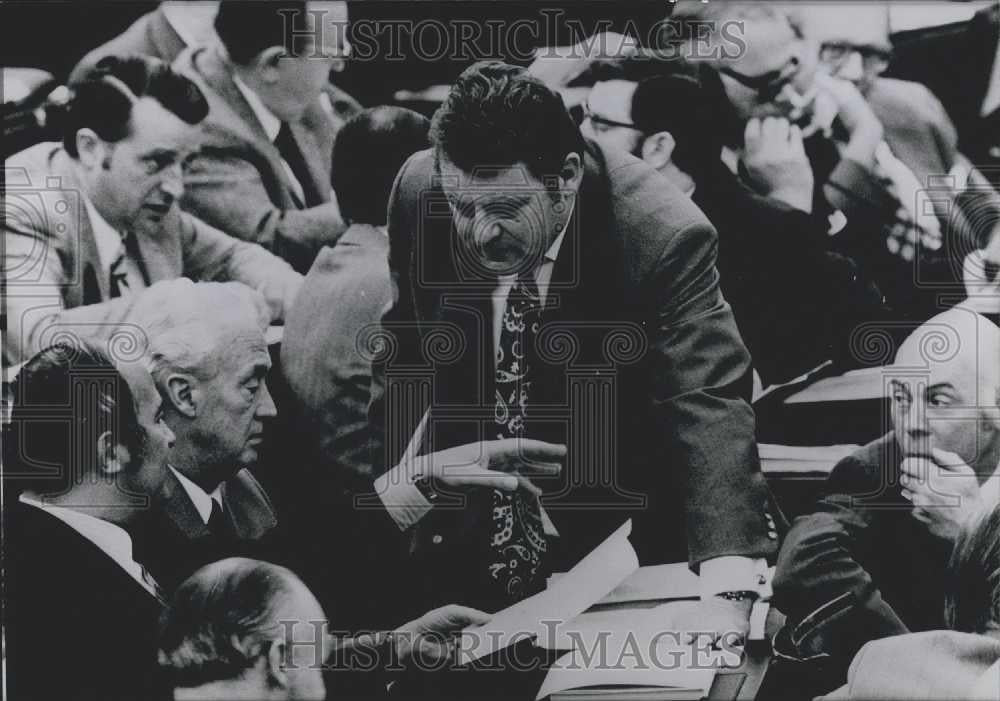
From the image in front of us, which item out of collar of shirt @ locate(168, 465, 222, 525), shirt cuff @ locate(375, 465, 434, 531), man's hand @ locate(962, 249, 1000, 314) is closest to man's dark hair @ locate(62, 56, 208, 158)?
collar of shirt @ locate(168, 465, 222, 525)

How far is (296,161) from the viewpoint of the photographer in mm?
3656

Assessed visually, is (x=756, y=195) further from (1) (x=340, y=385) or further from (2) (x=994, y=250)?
(1) (x=340, y=385)

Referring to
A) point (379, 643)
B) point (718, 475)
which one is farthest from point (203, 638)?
point (718, 475)

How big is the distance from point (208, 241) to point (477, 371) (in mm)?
1063

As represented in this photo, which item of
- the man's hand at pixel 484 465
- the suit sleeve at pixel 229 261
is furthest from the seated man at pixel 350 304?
the man's hand at pixel 484 465

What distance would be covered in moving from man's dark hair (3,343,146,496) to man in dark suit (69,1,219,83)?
103 cm

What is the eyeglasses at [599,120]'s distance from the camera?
3654mm

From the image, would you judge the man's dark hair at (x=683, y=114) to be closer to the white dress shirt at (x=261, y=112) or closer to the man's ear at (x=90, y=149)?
the white dress shirt at (x=261, y=112)

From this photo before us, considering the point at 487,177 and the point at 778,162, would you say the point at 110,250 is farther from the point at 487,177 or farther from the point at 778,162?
the point at 778,162

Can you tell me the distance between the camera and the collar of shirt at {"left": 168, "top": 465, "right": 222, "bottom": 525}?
3658 mm

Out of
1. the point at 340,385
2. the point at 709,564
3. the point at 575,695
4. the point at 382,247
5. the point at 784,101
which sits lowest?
the point at 575,695

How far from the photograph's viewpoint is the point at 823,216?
3.71 metres

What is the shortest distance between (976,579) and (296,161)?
2.86m

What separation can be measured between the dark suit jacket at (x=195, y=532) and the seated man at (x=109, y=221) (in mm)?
636
